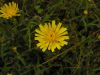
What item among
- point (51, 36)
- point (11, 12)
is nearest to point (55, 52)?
point (51, 36)

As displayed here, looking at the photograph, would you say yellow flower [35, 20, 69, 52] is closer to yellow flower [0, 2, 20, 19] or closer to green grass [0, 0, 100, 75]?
green grass [0, 0, 100, 75]

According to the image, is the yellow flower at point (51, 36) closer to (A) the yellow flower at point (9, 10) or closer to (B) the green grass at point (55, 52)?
(B) the green grass at point (55, 52)

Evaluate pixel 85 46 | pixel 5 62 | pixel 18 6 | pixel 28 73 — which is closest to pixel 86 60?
pixel 85 46

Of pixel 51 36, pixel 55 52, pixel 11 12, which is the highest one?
pixel 11 12

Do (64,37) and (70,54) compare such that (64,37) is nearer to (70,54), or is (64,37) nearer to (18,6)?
(70,54)

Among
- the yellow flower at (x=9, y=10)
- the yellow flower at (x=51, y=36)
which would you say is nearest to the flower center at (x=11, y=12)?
the yellow flower at (x=9, y=10)

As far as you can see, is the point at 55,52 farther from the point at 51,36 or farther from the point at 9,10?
the point at 9,10

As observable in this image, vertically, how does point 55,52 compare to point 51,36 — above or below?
below

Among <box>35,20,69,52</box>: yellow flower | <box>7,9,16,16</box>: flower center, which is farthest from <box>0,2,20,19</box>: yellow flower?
<box>35,20,69,52</box>: yellow flower
